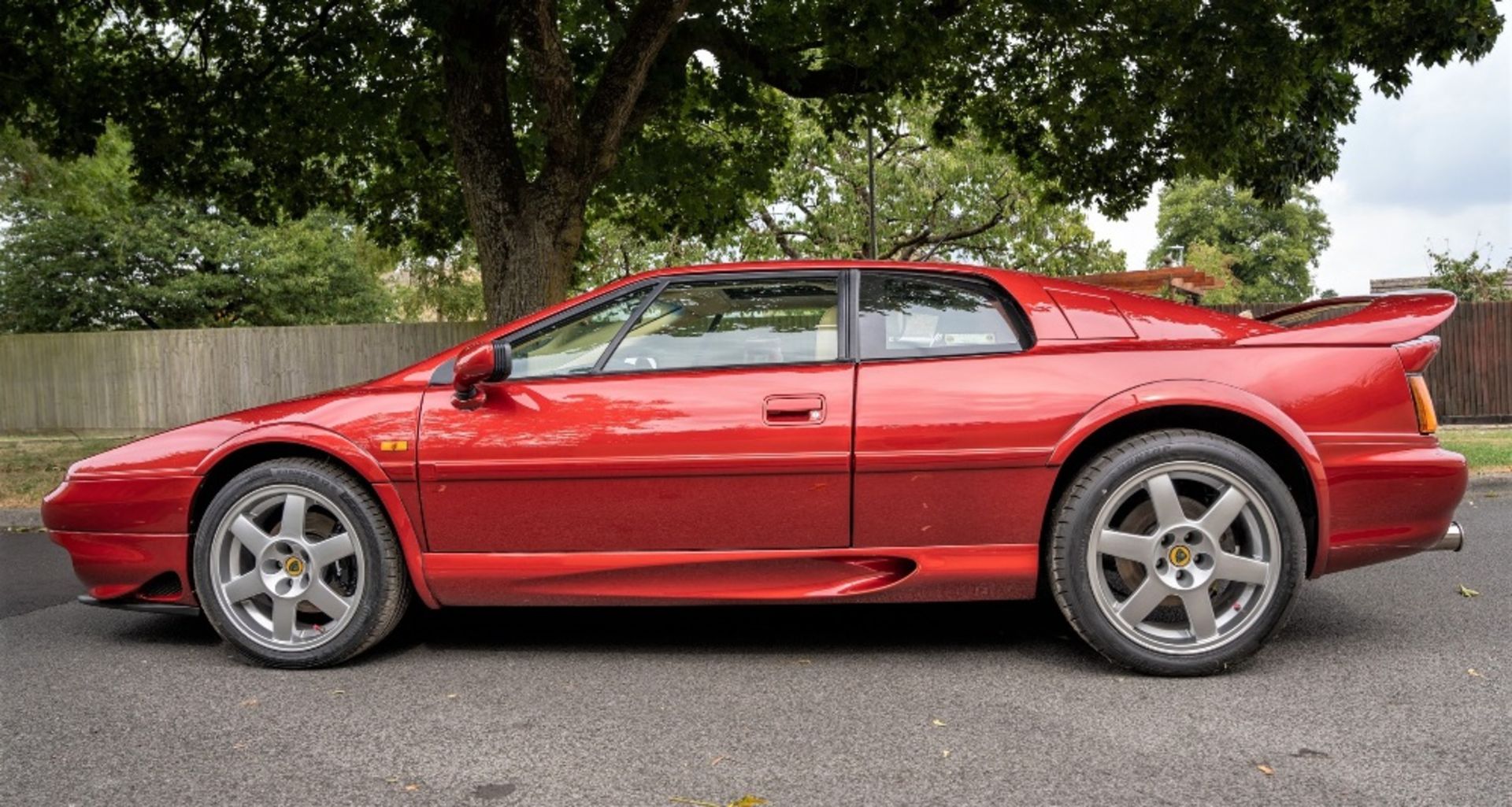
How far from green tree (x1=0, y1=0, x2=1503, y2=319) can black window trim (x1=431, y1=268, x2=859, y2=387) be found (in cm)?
640

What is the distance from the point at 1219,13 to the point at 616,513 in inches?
426

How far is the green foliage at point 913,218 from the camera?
34000mm

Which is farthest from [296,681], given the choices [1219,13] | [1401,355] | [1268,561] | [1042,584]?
[1219,13]

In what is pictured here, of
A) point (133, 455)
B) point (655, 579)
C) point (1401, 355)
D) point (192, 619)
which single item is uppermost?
point (1401, 355)

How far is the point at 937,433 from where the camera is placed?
3947 millimetres

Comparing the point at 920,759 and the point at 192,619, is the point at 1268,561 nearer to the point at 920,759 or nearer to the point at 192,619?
the point at 920,759

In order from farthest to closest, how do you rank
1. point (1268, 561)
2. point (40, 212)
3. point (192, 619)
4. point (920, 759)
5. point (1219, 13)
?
point (40, 212)
point (1219, 13)
point (192, 619)
point (1268, 561)
point (920, 759)

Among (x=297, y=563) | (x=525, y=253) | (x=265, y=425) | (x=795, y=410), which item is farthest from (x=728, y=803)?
(x=525, y=253)

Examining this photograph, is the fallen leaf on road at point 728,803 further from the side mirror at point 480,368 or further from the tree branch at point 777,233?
the tree branch at point 777,233

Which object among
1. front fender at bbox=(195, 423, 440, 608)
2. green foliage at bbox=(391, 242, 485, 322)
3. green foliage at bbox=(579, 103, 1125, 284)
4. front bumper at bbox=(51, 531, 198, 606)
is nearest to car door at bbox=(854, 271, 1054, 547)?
front fender at bbox=(195, 423, 440, 608)

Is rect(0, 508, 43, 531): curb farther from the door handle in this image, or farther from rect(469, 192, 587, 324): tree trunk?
the door handle

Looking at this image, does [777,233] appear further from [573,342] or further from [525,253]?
[573,342]

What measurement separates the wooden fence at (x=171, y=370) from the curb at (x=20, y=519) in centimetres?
1196

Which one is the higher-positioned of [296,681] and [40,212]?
[40,212]
